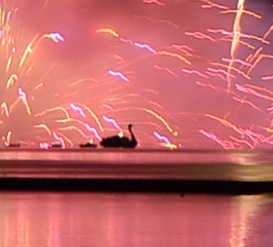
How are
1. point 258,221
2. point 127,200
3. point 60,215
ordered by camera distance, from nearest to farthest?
point 258,221 < point 60,215 < point 127,200

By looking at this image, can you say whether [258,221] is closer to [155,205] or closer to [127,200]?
[155,205]

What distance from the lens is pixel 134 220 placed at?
9.43 meters

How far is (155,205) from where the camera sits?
36.5ft

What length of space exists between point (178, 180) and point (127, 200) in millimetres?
2318

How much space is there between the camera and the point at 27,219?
9562 millimetres

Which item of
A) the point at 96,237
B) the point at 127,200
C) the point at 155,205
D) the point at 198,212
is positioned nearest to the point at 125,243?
the point at 96,237

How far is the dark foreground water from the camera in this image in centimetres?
786

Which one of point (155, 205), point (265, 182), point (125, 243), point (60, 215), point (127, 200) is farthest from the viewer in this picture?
point (265, 182)

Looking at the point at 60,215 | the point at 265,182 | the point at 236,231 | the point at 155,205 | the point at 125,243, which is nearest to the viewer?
the point at 125,243

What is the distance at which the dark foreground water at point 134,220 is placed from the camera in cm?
786

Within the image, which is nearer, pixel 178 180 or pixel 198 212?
pixel 198 212

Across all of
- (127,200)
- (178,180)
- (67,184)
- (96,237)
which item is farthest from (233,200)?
(96,237)

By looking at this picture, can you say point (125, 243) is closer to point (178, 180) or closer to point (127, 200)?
point (127, 200)

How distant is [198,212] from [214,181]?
11.4 ft
